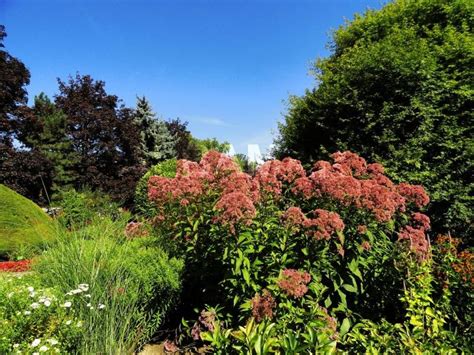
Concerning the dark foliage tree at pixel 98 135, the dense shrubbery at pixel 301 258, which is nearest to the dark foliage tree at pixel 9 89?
the dark foliage tree at pixel 98 135

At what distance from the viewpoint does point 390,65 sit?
19.6ft

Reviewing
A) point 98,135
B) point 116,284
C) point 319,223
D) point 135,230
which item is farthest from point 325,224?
point 98,135

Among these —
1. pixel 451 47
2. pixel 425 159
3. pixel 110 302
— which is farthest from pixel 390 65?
pixel 110 302

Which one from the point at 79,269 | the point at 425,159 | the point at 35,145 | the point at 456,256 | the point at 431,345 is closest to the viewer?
the point at 431,345

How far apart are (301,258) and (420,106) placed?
4.17m

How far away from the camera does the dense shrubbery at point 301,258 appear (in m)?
2.54

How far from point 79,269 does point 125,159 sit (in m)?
16.8

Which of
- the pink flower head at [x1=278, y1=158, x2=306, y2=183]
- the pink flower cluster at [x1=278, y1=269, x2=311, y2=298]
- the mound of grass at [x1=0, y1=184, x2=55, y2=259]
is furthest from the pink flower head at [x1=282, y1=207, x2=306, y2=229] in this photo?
the mound of grass at [x1=0, y1=184, x2=55, y2=259]

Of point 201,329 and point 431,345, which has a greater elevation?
point 431,345

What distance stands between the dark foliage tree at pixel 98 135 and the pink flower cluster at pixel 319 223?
16079mm

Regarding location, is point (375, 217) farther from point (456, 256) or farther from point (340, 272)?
point (456, 256)

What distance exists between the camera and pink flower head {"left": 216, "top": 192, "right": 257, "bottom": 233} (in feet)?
Result: 9.07

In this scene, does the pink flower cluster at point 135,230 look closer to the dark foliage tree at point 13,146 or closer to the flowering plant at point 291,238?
the flowering plant at point 291,238

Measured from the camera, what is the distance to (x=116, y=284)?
3.39m
